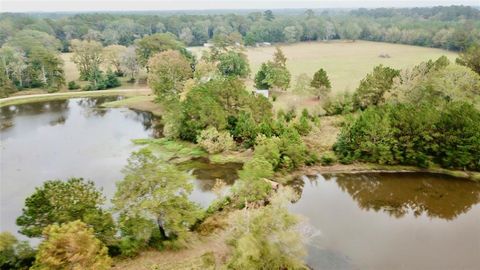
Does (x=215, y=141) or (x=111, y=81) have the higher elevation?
(x=111, y=81)

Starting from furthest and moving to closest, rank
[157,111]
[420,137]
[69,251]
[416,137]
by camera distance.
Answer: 1. [157,111]
2. [420,137]
3. [416,137]
4. [69,251]

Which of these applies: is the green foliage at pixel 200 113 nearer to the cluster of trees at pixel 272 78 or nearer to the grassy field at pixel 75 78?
the cluster of trees at pixel 272 78

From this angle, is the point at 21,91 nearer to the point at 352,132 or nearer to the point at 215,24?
the point at 352,132

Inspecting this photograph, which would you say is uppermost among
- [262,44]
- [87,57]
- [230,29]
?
[87,57]

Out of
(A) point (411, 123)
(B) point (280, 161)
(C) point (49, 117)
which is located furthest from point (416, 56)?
(C) point (49, 117)

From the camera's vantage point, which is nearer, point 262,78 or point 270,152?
point 270,152

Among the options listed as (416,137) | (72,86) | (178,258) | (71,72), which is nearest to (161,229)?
(178,258)

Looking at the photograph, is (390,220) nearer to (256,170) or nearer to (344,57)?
(256,170)

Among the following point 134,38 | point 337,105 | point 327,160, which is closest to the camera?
point 327,160

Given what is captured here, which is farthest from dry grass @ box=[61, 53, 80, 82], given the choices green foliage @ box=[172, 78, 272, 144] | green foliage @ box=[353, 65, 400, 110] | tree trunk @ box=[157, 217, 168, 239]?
tree trunk @ box=[157, 217, 168, 239]
